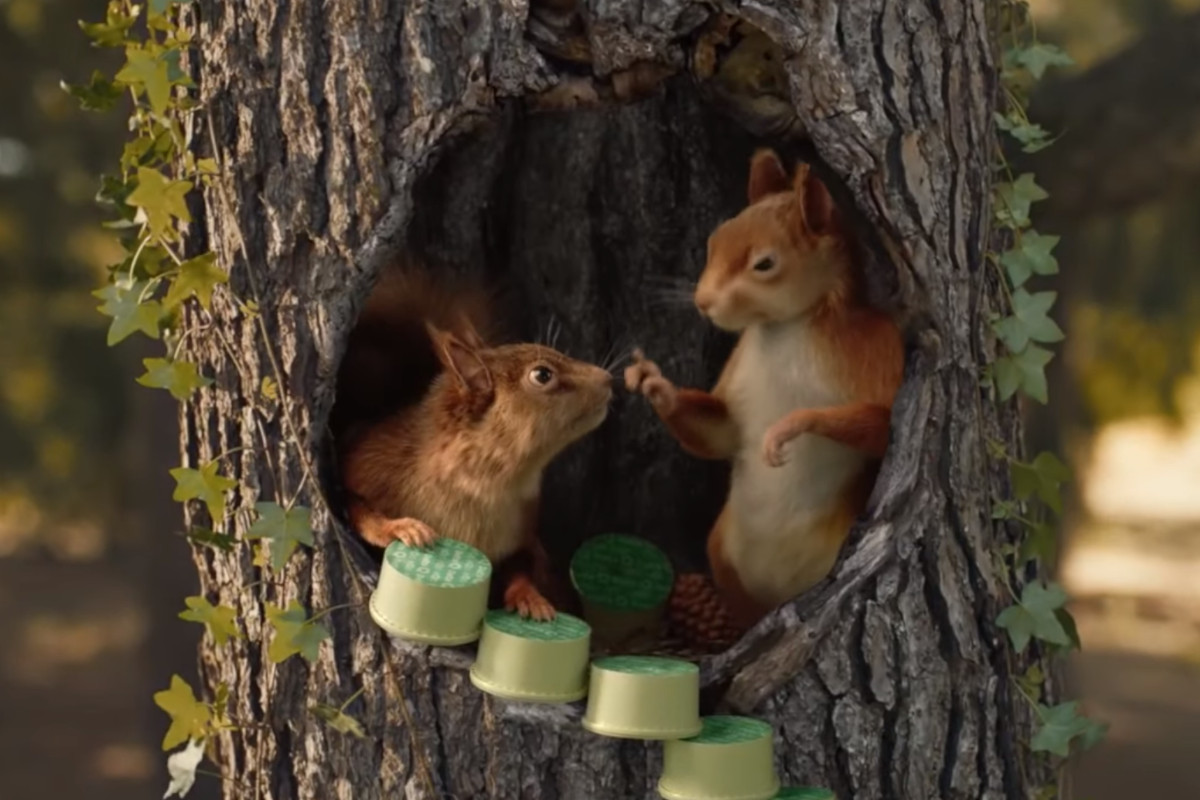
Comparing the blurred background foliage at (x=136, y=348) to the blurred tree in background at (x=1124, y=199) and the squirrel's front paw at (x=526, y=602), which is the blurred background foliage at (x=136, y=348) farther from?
the squirrel's front paw at (x=526, y=602)

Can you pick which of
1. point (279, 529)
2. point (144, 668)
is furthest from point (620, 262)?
point (144, 668)

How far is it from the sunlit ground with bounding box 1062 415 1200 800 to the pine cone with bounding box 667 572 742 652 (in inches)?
57.5

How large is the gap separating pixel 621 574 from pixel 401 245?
27.0 inches

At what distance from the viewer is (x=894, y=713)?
2045 millimetres

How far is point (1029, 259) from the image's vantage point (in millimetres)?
2160

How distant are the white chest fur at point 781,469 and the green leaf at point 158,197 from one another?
0.85 meters

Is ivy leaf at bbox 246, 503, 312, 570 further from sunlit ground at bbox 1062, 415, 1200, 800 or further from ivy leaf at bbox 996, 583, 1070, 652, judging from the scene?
sunlit ground at bbox 1062, 415, 1200, 800

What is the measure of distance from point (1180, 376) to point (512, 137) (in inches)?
135

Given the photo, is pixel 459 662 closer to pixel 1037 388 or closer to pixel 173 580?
pixel 1037 388

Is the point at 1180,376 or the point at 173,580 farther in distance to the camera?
the point at 1180,376

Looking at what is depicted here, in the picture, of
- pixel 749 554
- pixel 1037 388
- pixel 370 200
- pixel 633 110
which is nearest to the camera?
pixel 370 200

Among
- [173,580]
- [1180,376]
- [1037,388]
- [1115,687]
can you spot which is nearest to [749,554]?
[1037,388]

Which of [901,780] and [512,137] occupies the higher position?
[512,137]

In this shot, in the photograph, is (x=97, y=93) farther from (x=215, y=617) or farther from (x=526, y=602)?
(x=526, y=602)
